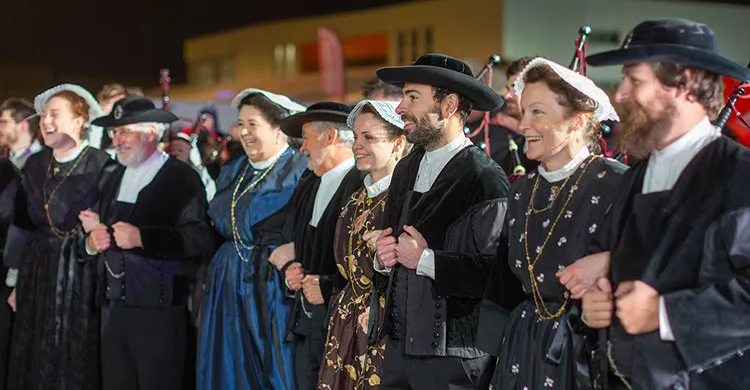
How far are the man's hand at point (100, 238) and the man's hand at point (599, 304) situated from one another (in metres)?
3.22

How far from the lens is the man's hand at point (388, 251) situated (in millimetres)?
3484

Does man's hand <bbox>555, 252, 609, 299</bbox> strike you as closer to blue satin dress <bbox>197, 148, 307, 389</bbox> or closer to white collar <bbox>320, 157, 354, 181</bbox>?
white collar <bbox>320, 157, 354, 181</bbox>

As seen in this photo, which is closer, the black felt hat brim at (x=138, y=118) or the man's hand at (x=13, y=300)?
the black felt hat brim at (x=138, y=118)

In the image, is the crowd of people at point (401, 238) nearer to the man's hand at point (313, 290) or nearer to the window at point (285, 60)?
the man's hand at point (313, 290)

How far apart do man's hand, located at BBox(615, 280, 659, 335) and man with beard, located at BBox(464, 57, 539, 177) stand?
2.08 meters

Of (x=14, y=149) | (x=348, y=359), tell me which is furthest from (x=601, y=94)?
(x=14, y=149)

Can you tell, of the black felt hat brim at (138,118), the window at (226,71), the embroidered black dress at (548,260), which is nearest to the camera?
the embroidered black dress at (548,260)

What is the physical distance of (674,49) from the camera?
7.99 feet

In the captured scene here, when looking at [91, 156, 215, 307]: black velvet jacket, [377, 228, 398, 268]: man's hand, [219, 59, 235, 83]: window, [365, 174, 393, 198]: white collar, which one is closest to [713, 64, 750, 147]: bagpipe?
[377, 228, 398, 268]: man's hand

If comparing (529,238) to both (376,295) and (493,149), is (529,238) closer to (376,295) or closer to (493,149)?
(376,295)

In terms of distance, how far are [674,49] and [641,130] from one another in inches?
9.4

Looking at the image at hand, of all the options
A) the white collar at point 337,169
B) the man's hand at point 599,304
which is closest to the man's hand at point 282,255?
the white collar at point 337,169

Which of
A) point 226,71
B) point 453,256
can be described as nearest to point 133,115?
point 453,256

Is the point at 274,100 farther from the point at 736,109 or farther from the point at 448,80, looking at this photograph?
the point at 736,109
